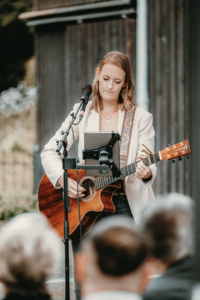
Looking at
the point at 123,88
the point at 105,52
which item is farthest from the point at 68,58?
the point at 123,88

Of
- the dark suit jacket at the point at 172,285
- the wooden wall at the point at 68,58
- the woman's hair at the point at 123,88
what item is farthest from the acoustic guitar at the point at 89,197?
the wooden wall at the point at 68,58

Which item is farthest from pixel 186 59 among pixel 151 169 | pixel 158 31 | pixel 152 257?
pixel 152 257

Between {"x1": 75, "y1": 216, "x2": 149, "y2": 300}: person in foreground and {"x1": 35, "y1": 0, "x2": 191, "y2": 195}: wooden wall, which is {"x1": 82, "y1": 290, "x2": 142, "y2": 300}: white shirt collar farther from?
{"x1": 35, "y1": 0, "x2": 191, "y2": 195}: wooden wall

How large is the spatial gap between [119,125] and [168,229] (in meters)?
1.38

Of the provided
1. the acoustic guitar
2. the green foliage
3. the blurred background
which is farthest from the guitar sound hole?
the green foliage

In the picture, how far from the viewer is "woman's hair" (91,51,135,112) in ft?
8.96

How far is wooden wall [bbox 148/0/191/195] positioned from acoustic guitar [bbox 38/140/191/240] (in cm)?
269

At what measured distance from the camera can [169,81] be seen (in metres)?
5.42

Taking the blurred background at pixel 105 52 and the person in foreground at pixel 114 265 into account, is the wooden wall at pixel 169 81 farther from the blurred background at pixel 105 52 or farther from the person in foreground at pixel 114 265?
the person in foreground at pixel 114 265

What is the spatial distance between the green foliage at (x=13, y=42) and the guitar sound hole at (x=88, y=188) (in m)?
6.05

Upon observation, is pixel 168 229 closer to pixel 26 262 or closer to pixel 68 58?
pixel 26 262

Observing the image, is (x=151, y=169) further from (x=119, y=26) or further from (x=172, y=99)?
(x=119, y=26)

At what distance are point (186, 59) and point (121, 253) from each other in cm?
461

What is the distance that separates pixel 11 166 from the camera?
27.0 ft
